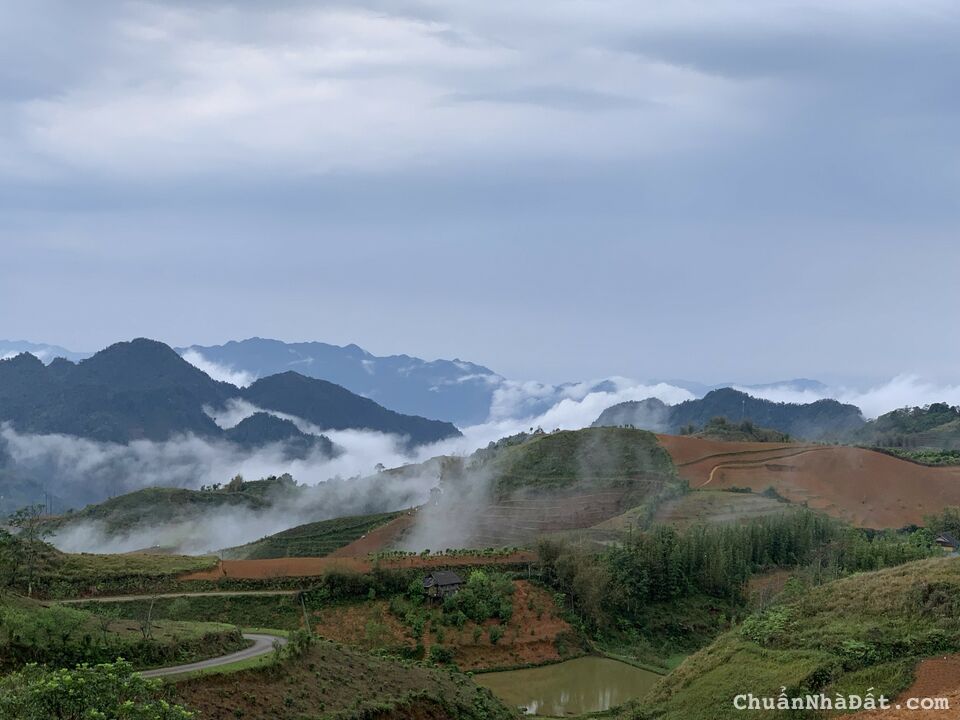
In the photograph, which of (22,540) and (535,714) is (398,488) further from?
(535,714)

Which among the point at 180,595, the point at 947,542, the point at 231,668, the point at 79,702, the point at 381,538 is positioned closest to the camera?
the point at 79,702

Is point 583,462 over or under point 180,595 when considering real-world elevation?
over

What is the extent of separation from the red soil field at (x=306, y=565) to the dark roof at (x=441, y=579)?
134 inches

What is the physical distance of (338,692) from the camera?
114 feet

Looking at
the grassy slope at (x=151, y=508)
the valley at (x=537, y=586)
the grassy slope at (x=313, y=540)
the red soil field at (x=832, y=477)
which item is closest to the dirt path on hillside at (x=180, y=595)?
the valley at (x=537, y=586)

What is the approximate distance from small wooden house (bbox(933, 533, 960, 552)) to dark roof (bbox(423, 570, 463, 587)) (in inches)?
1470

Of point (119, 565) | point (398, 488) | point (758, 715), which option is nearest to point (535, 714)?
point (758, 715)

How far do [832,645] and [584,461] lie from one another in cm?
7411

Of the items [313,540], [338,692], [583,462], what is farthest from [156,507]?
[338,692]

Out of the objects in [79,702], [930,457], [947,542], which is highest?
[930,457]

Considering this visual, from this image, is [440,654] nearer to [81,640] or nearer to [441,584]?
[441,584]

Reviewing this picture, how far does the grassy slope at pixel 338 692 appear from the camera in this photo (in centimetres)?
3106

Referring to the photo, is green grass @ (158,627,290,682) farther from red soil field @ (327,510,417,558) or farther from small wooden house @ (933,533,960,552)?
small wooden house @ (933,533,960,552)

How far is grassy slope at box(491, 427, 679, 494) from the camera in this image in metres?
104
